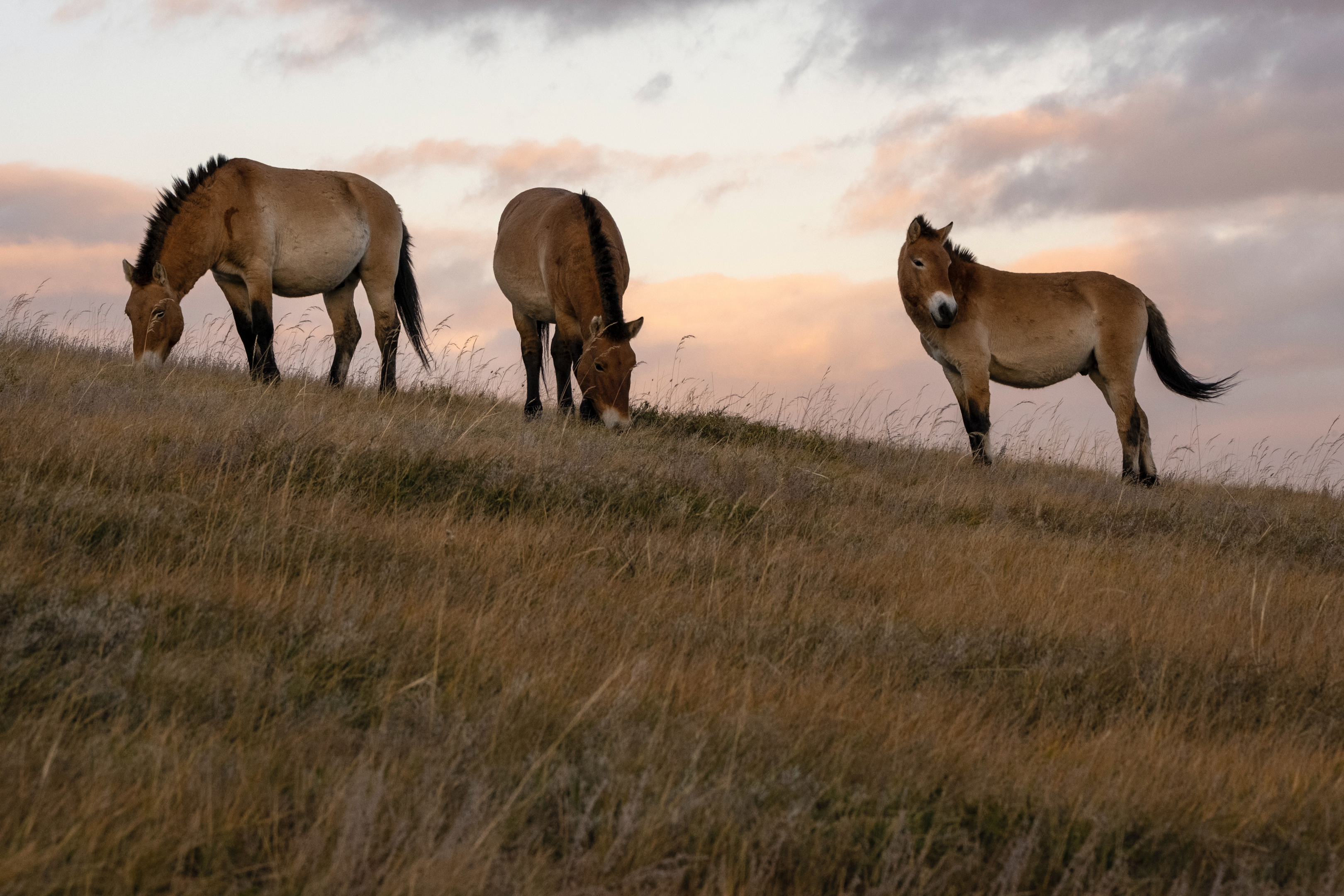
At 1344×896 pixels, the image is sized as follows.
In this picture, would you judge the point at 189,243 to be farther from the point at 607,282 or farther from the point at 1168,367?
the point at 1168,367

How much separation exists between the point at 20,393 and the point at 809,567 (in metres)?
5.98

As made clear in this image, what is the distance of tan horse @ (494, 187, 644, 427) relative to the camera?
980cm

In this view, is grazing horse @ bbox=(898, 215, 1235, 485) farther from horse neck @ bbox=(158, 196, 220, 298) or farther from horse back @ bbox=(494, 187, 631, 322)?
horse neck @ bbox=(158, 196, 220, 298)

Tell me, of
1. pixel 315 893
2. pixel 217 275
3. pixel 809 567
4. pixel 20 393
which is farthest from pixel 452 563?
pixel 217 275

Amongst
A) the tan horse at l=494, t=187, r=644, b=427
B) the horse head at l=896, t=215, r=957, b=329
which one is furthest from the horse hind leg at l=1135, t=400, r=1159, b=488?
the tan horse at l=494, t=187, r=644, b=427

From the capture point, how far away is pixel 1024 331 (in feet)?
37.8

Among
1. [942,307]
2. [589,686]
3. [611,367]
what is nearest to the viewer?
[589,686]

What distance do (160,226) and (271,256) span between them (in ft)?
3.55

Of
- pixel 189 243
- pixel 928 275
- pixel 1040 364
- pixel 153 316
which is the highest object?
pixel 928 275

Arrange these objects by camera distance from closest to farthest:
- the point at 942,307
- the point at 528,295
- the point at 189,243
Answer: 1. the point at 189,243
2. the point at 942,307
3. the point at 528,295

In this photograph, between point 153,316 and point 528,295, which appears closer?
point 153,316

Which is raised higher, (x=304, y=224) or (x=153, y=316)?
(x=304, y=224)

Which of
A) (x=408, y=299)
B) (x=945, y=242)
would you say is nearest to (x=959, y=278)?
(x=945, y=242)

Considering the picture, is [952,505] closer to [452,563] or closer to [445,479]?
[445,479]
